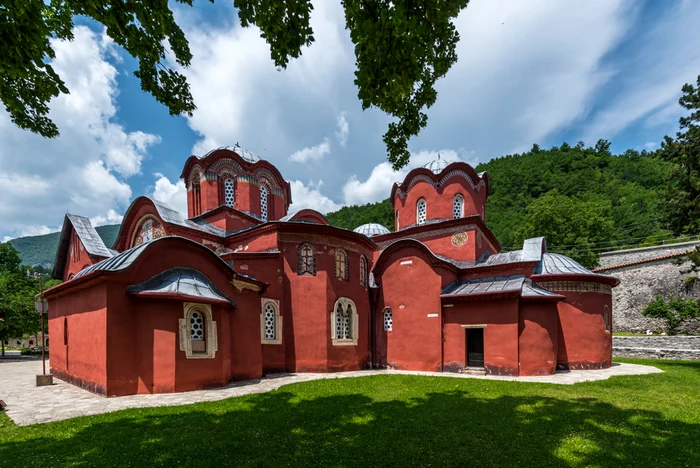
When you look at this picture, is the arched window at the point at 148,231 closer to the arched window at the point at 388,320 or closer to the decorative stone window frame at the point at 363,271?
the decorative stone window frame at the point at 363,271

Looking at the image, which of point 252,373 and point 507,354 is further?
point 507,354

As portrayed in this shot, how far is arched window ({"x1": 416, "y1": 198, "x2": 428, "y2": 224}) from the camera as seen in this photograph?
1731cm

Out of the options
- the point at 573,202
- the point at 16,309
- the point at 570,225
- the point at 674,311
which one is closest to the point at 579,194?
the point at 573,202

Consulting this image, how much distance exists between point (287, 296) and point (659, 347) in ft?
64.0

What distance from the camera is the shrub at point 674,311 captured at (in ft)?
65.0

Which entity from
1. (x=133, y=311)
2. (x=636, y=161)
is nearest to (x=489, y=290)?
(x=133, y=311)

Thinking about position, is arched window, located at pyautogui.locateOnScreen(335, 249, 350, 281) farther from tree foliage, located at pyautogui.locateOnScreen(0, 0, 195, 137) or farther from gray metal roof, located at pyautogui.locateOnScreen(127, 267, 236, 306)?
tree foliage, located at pyautogui.locateOnScreen(0, 0, 195, 137)

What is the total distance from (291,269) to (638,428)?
9.74 meters

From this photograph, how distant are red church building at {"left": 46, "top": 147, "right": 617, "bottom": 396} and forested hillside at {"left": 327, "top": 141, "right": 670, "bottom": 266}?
2107 cm

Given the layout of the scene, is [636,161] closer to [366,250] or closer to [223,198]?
[366,250]

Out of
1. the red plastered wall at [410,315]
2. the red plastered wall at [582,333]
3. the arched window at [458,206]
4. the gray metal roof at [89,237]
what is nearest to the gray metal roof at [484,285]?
the red plastered wall at [410,315]

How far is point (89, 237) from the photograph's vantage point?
13.2 metres

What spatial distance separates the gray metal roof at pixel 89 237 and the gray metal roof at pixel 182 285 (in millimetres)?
5823

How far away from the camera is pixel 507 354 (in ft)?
38.2
